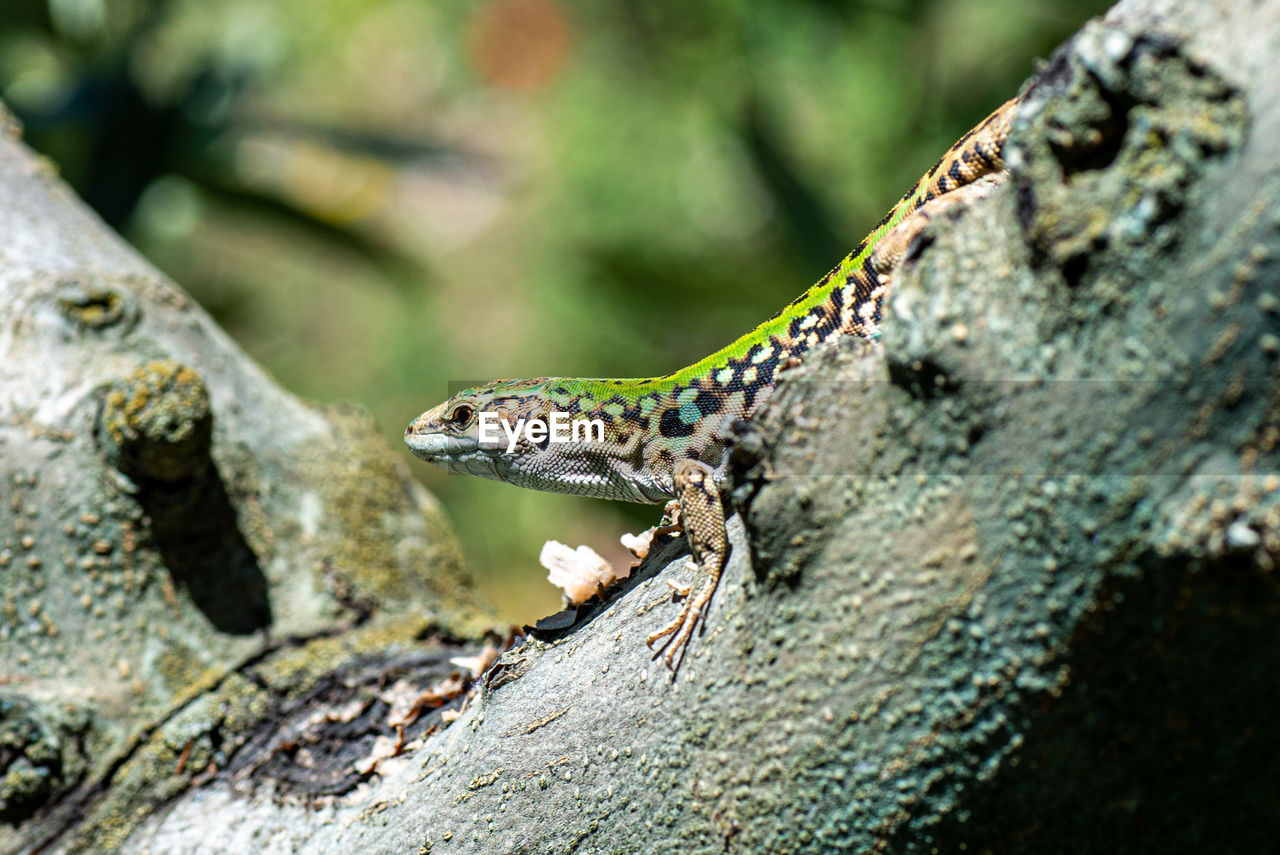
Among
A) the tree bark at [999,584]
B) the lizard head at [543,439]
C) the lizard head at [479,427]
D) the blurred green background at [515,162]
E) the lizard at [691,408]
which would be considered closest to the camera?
the tree bark at [999,584]

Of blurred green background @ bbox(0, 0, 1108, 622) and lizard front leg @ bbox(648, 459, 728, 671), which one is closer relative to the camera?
lizard front leg @ bbox(648, 459, 728, 671)

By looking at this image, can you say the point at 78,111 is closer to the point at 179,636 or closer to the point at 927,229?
the point at 179,636

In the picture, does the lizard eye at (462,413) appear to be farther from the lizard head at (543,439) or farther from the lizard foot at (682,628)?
the lizard foot at (682,628)

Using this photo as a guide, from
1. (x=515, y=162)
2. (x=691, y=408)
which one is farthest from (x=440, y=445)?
(x=515, y=162)

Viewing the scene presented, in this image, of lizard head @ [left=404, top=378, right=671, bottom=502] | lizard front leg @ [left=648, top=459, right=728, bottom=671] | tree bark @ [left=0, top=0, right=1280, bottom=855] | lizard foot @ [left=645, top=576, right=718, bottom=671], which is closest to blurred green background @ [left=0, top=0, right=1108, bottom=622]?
lizard head @ [left=404, top=378, right=671, bottom=502]

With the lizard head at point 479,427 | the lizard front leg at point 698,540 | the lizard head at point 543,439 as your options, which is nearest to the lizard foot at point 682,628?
the lizard front leg at point 698,540

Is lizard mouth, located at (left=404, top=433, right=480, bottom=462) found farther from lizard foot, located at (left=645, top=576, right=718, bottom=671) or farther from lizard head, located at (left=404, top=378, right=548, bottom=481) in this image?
lizard foot, located at (left=645, top=576, right=718, bottom=671)

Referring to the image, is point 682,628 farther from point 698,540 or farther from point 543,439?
point 543,439
